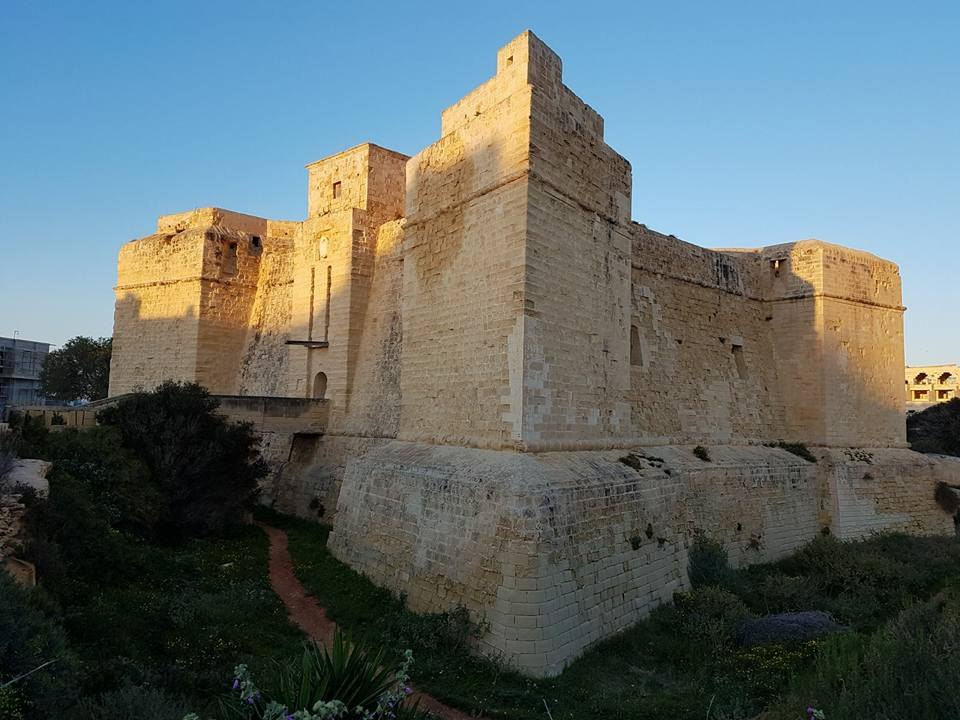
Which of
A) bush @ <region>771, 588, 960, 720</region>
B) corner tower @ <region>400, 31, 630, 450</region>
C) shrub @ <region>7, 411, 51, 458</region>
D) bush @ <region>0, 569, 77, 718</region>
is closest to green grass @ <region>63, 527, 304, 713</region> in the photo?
bush @ <region>0, 569, 77, 718</region>

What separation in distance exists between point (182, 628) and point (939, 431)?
98.9 feet

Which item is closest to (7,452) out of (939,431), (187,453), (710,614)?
(187,453)

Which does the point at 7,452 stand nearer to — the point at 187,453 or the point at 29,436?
the point at 29,436

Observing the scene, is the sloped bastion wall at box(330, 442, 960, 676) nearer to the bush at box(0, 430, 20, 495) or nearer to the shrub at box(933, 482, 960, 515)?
the bush at box(0, 430, 20, 495)

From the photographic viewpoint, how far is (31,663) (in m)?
4.29

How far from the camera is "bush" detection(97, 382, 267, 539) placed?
38.0 ft

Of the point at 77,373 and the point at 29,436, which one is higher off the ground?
the point at 77,373

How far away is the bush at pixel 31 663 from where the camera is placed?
4.01 metres

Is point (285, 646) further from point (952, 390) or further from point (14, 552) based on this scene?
point (952, 390)

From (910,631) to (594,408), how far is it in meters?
4.88

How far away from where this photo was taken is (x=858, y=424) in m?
15.5

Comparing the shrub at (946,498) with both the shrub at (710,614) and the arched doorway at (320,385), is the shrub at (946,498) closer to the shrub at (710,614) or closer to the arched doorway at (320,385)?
the shrub at (710,614)

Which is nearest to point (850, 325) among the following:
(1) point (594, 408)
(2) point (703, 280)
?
(2) point (703, 280)

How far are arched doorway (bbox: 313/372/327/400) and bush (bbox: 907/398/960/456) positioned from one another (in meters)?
22.4
